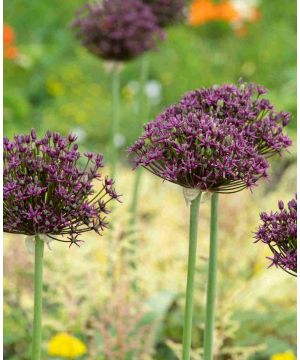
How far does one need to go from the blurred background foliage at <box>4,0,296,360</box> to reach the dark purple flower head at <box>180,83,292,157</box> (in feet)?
5.49

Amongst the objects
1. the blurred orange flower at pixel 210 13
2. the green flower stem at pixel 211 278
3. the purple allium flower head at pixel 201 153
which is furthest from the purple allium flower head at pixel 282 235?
the blurred orange flower at pixel 210 13

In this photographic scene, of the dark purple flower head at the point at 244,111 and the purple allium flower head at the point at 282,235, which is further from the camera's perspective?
the dark purple flower head at the point at 244,111

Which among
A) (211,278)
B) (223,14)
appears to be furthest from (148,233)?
(223,14)

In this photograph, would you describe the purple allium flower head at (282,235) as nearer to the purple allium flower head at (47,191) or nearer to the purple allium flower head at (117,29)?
the purple allium flower head at (47,191)

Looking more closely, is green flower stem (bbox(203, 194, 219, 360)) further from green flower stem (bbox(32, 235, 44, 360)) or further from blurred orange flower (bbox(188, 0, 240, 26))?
blurred orange flower (bbox(188, 0, 240, 26))

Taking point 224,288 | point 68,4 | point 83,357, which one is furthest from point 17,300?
point 68,4

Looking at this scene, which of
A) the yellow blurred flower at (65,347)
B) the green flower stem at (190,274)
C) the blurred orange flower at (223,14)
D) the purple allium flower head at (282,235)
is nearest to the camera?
the purple allium flower head at (282,235)

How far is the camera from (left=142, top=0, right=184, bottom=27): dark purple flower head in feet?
16.6

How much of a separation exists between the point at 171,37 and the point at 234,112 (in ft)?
28.3

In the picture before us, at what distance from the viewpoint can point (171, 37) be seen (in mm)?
11164

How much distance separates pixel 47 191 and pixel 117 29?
2.39m

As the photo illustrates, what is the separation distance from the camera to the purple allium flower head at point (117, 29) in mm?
4676

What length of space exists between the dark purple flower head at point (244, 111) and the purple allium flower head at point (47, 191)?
1.51ft

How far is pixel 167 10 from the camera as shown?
509cm
